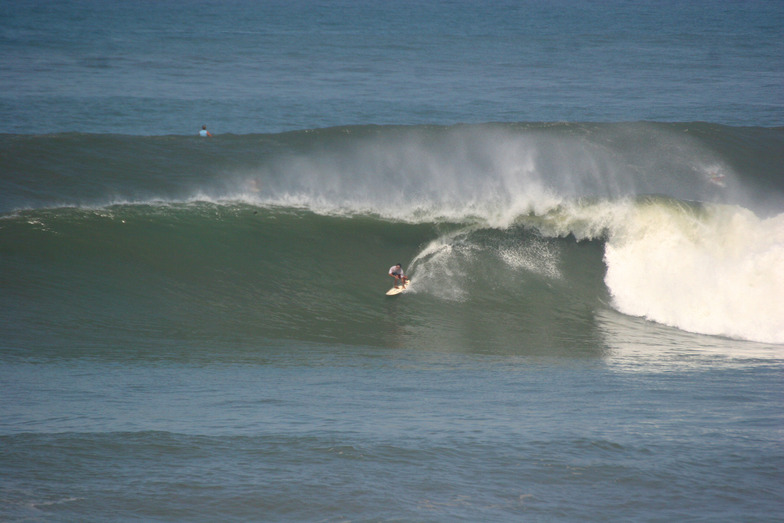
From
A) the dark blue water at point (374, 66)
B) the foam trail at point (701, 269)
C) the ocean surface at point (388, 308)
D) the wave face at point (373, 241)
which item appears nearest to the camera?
the ocean surface at point (388, 308)

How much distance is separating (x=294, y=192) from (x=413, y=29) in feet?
142

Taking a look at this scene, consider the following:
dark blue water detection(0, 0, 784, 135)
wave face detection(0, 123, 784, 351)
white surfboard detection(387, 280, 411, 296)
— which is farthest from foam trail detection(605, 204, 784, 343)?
dark blue water detection(0, 0, 784, 135)

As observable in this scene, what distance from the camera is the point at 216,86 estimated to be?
113ft

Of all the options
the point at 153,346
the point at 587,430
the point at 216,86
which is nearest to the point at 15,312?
the point at 153,346

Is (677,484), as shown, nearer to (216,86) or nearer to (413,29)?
(216,86)

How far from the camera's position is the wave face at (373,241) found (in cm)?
1145

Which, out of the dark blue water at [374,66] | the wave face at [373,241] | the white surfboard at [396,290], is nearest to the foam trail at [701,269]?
the wave face at [373,241]

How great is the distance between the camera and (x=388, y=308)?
12211mm

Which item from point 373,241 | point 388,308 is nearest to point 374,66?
point 373,241

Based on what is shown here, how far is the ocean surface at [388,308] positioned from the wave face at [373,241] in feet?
0.25

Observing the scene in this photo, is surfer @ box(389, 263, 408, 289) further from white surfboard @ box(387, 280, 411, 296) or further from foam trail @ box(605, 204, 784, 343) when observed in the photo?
foam trail @ box(605, 204, 784, 343)

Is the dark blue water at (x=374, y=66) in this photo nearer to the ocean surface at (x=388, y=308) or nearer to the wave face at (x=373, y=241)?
the ocean surface at (x=388, y=308)

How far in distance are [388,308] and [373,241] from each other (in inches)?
113

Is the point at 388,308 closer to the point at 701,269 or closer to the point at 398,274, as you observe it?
the point at 398,274
